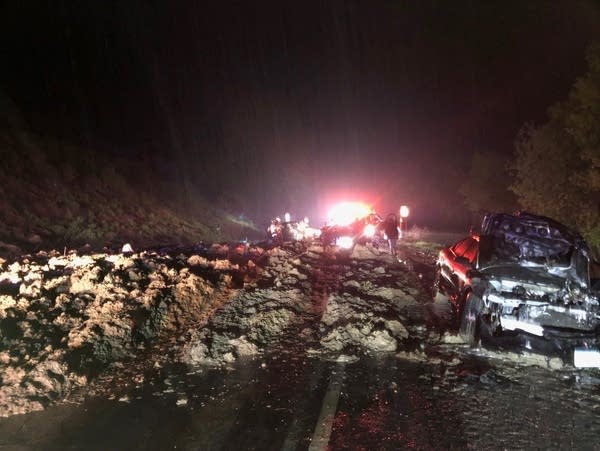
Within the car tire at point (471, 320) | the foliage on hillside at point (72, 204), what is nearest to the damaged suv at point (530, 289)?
the car tire at point (471, 320)

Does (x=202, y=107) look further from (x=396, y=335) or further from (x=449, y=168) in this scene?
(x=396, y=335)

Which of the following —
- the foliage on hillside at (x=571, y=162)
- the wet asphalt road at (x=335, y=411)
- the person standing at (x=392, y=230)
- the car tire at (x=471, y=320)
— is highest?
the foliage on hillside at (x=571, y=162)

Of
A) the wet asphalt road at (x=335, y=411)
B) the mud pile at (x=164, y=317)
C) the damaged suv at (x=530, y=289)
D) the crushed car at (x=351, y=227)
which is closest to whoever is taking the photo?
the wet asphalt road at (x=335, y=411)

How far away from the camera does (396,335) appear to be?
27.8ft

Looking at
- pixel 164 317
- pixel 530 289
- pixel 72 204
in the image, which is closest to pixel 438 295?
pixel 530 289

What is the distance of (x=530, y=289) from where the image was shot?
797cm

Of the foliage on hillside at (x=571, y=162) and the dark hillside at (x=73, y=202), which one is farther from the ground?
the foliage on hillside at (x=571, y=162)

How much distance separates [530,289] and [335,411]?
385 cm

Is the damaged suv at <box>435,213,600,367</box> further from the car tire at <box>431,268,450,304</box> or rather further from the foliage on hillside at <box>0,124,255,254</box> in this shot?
the foliage on hillside at <box>0,124,255,254</box>

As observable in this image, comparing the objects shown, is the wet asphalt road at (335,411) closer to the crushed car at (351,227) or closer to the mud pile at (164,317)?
the mud pile at (164,317)

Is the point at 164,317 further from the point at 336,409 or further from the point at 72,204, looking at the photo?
the point at 72,204

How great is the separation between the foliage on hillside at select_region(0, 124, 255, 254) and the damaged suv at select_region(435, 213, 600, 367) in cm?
A: 1454

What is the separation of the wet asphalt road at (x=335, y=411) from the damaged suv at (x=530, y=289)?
17.3 inches

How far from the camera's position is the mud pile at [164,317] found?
22.5 feet
